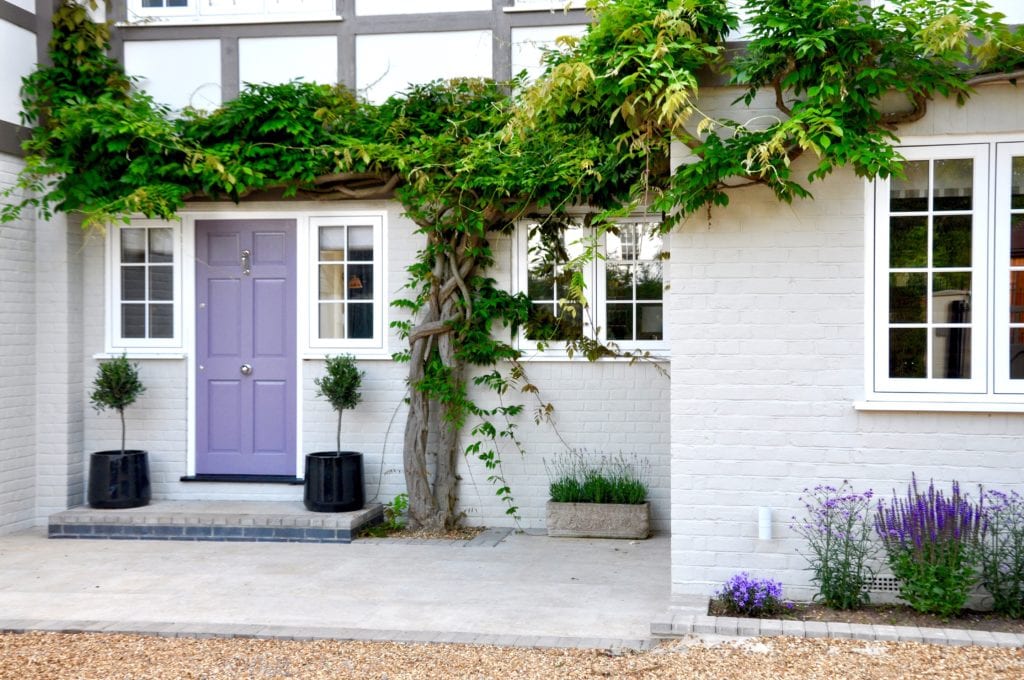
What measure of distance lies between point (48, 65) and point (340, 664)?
607 centimetres

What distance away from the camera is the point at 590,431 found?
8.48m

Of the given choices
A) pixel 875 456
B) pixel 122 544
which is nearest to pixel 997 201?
pixel 875 456

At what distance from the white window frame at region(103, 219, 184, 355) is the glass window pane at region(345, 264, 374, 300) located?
1.50 metres

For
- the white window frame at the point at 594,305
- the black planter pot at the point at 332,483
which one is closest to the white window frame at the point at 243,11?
the white window frame at the point at 594,305

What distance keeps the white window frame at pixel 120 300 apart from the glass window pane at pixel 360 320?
151 centimetres

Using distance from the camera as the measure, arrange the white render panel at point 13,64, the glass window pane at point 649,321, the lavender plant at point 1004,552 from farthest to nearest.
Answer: the glass window pane at point 649,321, the white render panel at point 13,64, the lavender plant at point 1004,552

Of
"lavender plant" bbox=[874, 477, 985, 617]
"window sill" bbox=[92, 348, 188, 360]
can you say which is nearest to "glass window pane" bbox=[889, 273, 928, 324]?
"lavender plant" bbox=[874, 477, 985, 617]

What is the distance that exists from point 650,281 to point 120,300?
4589mm

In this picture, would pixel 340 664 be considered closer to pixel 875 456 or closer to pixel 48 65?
pixel 875 456

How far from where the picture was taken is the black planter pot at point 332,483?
8.32 m

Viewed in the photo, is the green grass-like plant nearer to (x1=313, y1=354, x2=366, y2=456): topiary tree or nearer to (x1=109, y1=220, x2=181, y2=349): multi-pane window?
(x1=313, y1=354, x2=366, y2=456): topiary tree

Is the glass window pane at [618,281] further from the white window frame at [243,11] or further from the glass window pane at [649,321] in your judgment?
the white window frame at [243,11]

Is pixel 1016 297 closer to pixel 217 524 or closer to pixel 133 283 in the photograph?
pixel 217 524

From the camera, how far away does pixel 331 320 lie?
8.91 metres
